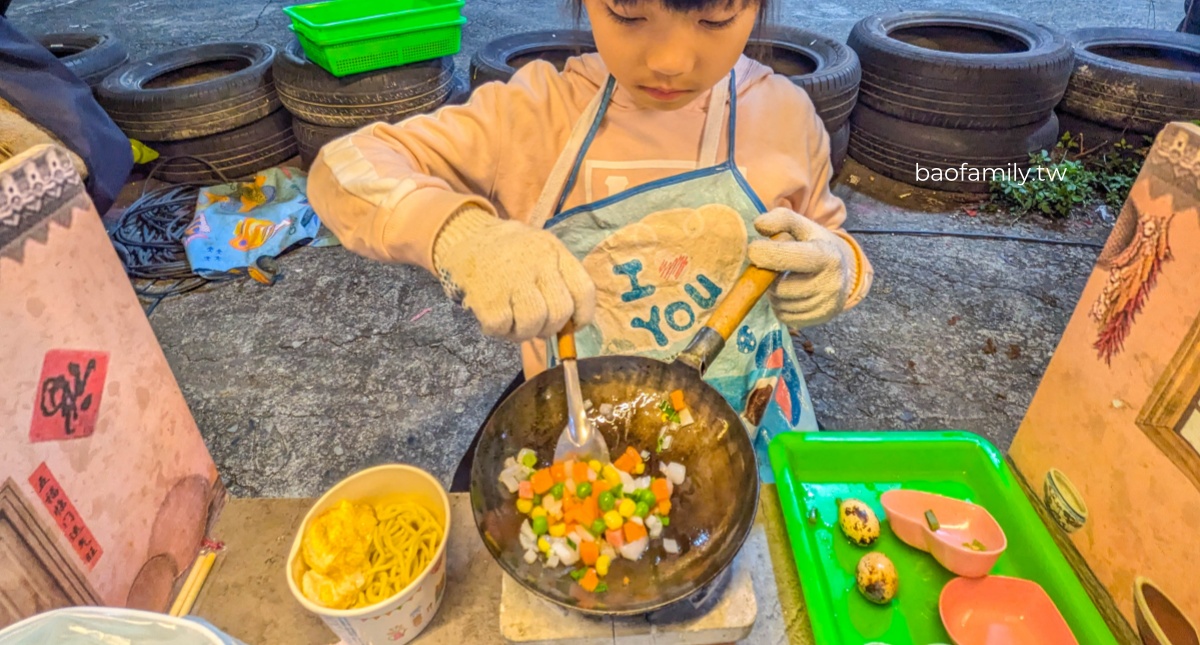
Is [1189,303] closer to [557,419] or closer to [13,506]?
[557,419]

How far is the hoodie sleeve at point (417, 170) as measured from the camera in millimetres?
987

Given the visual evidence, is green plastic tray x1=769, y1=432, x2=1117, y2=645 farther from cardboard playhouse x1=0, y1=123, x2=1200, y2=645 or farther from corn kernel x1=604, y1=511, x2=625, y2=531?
A: corn kernel x1=604, y1=511, x2=625, y2=531

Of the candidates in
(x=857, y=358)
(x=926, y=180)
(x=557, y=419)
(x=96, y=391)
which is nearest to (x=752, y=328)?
(x=557, y=419)

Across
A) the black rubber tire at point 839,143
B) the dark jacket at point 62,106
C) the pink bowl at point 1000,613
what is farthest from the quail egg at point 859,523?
the dark jacket at point 62,106

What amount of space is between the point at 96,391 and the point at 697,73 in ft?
2.92

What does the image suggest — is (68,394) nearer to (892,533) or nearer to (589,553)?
(589,553)

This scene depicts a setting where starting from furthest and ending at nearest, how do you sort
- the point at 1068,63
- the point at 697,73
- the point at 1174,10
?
the point at 1174,10 → the point at 1068,63 → the point at 697,73

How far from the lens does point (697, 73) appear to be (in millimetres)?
1012

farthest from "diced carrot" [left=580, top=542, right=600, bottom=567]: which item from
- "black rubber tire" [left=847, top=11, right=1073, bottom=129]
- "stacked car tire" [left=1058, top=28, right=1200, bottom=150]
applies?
"stacked car tire" [left=1058, top=28, right=1200, bottom=150]

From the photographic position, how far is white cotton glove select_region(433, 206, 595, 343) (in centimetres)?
88

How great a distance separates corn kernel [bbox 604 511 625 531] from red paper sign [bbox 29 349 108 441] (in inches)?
25.9

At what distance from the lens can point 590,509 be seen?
39.6 inches

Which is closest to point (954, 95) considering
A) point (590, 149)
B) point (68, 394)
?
point (590, 149)

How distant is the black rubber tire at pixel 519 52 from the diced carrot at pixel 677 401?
2253 millimetres
